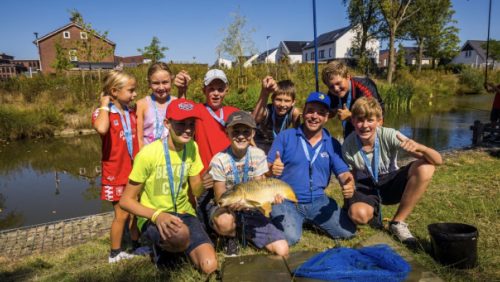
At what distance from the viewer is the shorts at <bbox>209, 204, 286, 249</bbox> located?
3.47 meters

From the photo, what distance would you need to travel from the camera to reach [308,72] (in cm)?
2500

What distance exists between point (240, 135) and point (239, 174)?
0.41m

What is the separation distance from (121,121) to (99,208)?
4.59m

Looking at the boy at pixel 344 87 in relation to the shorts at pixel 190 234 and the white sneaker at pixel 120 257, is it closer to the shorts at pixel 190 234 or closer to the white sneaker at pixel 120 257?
the shorts at pixel 190 234

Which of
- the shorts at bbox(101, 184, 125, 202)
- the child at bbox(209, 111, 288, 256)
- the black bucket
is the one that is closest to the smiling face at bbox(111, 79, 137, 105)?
the shorts at bbox(101, 184, 125, 202)

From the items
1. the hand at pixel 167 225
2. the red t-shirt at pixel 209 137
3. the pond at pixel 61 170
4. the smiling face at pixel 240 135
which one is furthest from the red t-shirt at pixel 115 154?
the pond at pixel 61 170

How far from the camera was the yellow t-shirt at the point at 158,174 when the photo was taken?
312 centimetres

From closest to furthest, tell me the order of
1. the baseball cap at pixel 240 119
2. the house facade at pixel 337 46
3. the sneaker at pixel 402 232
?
1. the baseball cap at pixel 240 119
2. the sneaker at pixel 402 232
3. the house facade at pixel 337 46

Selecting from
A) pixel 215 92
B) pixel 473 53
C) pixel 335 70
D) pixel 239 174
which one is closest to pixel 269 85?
pixel 215 92

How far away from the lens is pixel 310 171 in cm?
385

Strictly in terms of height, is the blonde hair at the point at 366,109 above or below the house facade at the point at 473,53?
below

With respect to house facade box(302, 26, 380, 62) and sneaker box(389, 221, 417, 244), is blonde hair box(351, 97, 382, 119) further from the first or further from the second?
house facade box(302, 26, 380, 62)

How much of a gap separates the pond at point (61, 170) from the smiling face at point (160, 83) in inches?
180

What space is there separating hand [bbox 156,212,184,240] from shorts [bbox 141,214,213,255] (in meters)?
0.25
